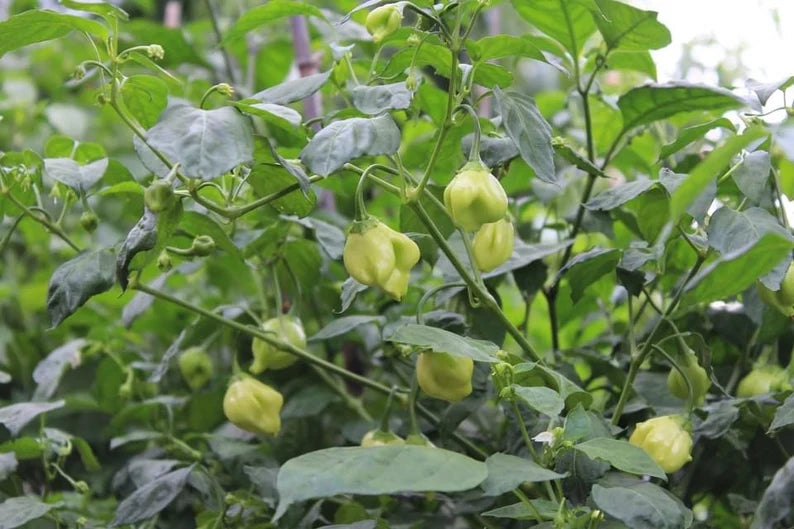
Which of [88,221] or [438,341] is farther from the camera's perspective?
[88,221]

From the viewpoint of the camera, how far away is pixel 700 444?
0.82m

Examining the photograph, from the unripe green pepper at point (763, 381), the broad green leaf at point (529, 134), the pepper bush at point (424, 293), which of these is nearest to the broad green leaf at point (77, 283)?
the pepper bush at point (424, 293)

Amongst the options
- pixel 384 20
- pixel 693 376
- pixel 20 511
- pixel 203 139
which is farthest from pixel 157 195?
pixel 693 376

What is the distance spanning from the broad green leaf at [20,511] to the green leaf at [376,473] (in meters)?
0.33

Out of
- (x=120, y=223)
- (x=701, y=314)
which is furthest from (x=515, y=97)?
(x=120, y=223)

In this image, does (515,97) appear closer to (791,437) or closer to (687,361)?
(687,361)

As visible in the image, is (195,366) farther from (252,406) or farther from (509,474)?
(509,474)

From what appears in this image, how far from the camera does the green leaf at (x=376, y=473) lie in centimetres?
48

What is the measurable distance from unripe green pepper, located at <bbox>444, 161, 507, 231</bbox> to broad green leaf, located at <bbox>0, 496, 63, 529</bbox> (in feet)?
1.34

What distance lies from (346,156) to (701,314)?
467 mm

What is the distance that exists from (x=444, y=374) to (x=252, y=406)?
22 cm

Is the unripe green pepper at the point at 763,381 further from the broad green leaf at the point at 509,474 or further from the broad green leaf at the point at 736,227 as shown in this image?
the broad green leaf at the point at 509,474

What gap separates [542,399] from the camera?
0.58 meters

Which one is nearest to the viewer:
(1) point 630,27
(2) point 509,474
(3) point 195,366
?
(2) point 509,474
